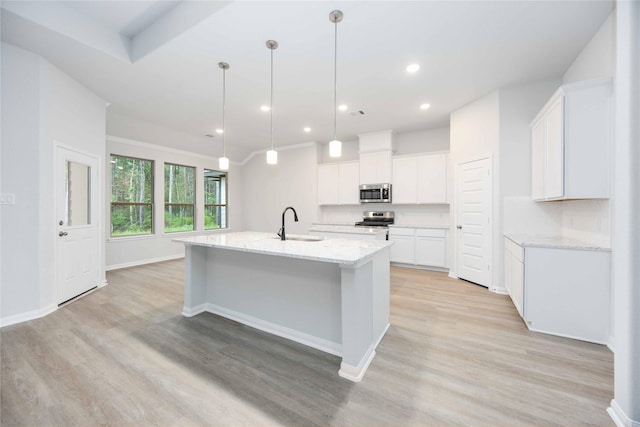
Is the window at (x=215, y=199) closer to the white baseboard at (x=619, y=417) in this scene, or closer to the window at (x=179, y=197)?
the window at (x=179, y=197)

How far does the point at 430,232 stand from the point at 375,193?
55.1 inches

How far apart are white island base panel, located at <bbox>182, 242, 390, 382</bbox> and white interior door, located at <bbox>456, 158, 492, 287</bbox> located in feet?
7.23

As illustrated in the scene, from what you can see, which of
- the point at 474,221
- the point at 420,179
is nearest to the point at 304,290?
the point at 474,221

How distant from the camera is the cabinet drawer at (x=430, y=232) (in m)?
4.94

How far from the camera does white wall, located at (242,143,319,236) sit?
6703 mm

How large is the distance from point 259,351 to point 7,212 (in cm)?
307

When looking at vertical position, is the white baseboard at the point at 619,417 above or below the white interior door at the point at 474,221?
below

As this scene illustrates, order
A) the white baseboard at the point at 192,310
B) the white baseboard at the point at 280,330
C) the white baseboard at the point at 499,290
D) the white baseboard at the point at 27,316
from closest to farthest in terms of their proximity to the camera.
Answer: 1. the white baseboard at the point at 280,330
2. the white baseboard at the point at 27,316
3. the white baseboard at the point at 192,310
4. the white baseboard at the point at 499,290

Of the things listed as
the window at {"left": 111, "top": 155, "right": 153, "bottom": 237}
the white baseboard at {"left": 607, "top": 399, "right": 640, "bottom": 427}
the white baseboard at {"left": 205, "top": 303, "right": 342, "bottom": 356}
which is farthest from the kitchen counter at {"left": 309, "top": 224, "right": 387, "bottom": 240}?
the window at {"left": 111, "top": 155, "right": 153, "bottom": 237}

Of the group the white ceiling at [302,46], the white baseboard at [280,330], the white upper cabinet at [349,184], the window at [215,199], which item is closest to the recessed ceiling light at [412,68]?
the white ceiling at [302,46]

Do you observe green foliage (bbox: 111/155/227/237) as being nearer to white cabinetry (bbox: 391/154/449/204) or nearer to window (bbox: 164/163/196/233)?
window (bbox: 164/163/196/233)

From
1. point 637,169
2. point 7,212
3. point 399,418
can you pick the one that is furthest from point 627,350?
point 7,212

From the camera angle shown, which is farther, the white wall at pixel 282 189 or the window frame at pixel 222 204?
the window frame at pixel 222 204

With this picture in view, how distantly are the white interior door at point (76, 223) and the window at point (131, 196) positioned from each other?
1550 mm
